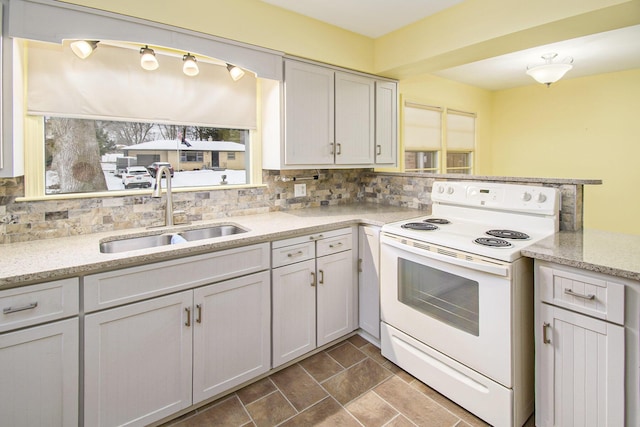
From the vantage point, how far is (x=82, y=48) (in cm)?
179

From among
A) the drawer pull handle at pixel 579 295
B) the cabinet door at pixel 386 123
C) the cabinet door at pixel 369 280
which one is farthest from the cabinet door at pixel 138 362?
the cabinet door at pixel 386 123

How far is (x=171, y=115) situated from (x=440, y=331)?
2181 mm

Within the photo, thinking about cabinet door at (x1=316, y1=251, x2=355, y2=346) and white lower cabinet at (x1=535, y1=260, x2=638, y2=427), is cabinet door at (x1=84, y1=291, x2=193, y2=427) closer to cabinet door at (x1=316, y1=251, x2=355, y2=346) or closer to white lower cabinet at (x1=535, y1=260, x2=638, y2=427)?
cabinet door at (x1=316, y1=251, x2=355, y2=346)

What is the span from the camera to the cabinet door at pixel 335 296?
90.3 inches

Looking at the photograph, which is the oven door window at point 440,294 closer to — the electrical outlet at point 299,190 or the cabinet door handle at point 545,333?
the cabinet door handle at point 545,333

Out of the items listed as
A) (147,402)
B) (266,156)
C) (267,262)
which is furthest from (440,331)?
(266,156)

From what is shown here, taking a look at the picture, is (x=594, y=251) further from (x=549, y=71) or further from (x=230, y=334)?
(x=549, y=71)

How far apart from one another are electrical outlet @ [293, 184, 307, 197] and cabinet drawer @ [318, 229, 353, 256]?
0.69 meters

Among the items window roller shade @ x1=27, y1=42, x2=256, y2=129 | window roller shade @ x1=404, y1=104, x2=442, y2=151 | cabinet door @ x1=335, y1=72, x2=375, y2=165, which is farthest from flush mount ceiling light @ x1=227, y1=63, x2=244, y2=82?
window roller shade @ x1=404, y1=104, x2=442, y2=151

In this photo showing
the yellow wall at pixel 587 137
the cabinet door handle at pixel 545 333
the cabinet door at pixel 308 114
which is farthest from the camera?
the yellow wall at pixel 587 137

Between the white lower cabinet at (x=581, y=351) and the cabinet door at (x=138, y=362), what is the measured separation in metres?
1.76

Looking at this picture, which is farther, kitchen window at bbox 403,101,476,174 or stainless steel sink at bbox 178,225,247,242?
kitchen window at bbox 403,101,476,174

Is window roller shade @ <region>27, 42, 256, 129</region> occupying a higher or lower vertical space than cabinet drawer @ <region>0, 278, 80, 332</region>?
higher

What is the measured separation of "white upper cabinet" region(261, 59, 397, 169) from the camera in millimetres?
2432
